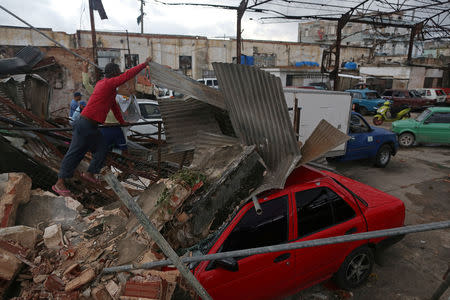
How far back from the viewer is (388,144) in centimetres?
833

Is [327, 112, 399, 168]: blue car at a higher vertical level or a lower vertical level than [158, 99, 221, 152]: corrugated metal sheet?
lower

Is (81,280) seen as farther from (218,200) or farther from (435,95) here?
(435,95)

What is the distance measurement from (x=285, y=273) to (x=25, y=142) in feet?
12.5

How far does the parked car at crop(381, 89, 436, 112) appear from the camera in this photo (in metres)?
17.7

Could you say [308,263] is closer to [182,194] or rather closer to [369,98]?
[182,194]

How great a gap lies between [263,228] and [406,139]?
10747mm

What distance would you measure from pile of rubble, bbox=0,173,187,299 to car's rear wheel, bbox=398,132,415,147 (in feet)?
37.3

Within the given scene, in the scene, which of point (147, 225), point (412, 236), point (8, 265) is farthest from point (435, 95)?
point (8, 265)

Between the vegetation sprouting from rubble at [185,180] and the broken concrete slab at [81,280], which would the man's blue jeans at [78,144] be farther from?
the broken concrete slab at [81,280]

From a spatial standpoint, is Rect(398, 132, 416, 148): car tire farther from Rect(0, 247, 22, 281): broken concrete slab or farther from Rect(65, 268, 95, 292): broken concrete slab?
Rect(0, 247, 22, 281): broken concrete slab

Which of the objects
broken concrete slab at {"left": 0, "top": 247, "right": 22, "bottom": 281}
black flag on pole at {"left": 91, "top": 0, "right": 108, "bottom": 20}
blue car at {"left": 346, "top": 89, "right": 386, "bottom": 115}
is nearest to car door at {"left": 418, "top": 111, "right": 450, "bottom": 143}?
blue car at {"left": 346, "top": 89, "right": 386, "bottom": 115}

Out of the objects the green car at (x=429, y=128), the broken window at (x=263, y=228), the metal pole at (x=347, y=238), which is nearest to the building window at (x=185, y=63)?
the green car at (x=429, y=128)

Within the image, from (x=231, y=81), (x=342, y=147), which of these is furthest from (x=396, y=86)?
(x=231, y=81)

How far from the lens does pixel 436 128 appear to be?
10.2m
